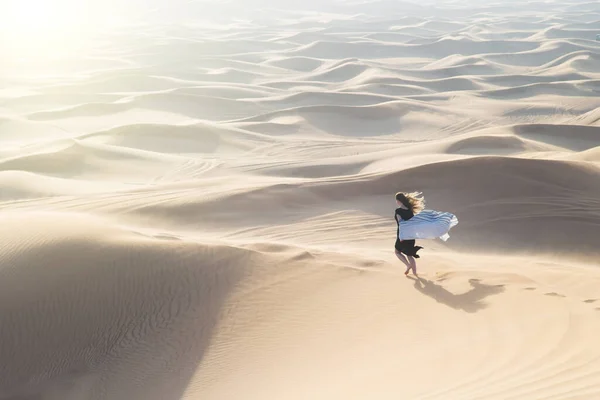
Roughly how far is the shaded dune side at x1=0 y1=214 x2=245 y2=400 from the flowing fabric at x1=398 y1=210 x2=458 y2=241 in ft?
6.35

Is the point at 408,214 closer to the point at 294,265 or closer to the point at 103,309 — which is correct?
the point at 294,265

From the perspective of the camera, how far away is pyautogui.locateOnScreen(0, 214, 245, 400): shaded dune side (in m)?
5.58

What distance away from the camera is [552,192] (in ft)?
36.3

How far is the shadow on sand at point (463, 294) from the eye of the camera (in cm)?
589

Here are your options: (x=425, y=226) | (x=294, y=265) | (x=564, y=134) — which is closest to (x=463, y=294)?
(x=425, y=226)

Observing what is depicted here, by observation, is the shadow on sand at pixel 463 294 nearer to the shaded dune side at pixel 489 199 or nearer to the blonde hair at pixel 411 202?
the blonde hair at pixel 411 202

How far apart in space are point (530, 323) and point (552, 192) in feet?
21.3

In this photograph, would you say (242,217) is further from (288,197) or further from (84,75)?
(84,75)

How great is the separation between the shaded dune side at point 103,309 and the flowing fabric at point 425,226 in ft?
6.35

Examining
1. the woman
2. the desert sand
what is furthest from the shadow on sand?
the woman

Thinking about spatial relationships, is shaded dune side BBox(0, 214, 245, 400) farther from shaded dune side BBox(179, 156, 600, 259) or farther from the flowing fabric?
shaded dune side BBox(179, 156, 600, 259)

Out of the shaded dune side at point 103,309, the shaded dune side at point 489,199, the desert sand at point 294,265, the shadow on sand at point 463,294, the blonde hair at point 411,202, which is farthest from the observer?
the shaded dune side at point 489,199

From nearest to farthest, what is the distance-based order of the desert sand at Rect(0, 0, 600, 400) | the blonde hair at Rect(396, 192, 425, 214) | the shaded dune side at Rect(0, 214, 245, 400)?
the desert sand at Rect(0, 0, 600, 400) < the shaded dune side at Rect(0, 214, 245, 400) < the blonde hair at Rect(396, 192, 425, 214)

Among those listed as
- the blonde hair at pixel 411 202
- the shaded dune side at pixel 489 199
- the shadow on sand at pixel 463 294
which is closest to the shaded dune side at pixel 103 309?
the blonde hair at pixel 411 202
